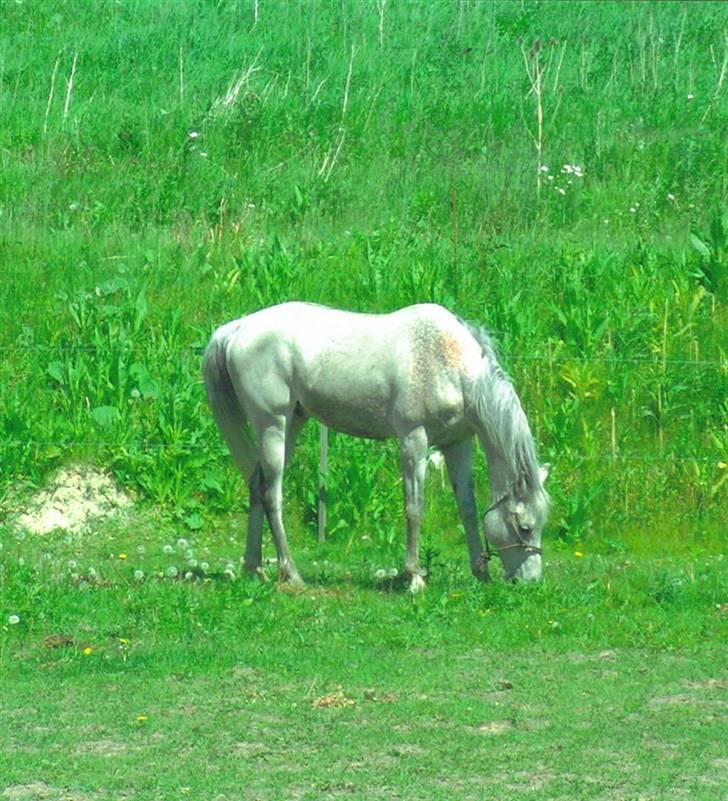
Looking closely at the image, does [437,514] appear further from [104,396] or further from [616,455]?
[104,396]

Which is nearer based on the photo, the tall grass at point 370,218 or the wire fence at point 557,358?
the tall grass at point 370,218

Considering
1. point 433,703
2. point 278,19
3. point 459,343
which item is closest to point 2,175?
point 278,19

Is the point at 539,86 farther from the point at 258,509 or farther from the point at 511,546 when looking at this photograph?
the point at 511,546

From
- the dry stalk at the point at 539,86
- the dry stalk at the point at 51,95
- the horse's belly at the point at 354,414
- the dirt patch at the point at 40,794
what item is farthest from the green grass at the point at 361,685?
the dry stalk at the point at 51,95

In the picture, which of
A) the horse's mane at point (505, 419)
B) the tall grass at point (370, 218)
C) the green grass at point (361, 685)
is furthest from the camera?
the tall grass at point (370, 218)

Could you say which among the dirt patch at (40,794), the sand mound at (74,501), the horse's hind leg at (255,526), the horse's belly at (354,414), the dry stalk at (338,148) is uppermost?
the dry stalk at (338,148)

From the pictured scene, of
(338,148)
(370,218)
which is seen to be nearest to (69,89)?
(338,148)

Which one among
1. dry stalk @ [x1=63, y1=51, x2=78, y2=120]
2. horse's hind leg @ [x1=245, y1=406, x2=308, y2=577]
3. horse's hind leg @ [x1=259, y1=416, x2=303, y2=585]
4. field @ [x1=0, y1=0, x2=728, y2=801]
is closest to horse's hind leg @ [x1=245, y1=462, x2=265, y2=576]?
horse's hind leg @ [x1=245, y1=406, x2=308, y2=577]

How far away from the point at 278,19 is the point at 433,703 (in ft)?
54.8

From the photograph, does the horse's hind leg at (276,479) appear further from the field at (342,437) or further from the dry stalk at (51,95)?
the dry stalk at (51,95)

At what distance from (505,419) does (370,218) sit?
24.3 feet

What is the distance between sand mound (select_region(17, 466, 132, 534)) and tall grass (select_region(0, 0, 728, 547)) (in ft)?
0.59

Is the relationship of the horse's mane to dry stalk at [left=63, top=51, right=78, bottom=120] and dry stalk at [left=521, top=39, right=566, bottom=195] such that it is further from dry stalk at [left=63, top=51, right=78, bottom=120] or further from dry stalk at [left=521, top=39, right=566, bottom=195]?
dry stalk at [left=63, top=51, right=78, bottom=120]

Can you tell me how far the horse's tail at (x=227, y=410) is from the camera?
1088 centimetres
